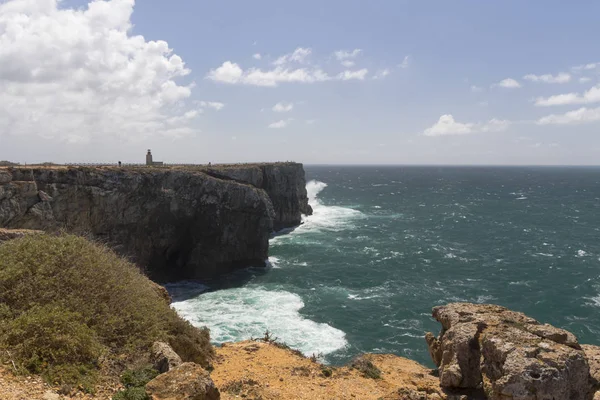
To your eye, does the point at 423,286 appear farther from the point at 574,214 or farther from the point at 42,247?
the point at 574,214

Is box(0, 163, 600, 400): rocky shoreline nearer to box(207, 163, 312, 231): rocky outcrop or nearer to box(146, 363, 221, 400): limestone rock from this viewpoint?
box(146, 363, 221, 400): limestone rock

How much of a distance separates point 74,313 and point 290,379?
8.34m

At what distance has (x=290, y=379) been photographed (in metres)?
15.8

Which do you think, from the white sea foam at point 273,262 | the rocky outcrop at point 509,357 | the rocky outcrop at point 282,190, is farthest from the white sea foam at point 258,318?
the rocky outcrop at point 282,190

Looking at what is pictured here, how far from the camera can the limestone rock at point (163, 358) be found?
42.0 ft

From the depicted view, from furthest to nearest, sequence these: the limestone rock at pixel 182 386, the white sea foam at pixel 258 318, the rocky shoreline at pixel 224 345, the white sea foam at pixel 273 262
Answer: the white sea foam at pixel 273 262, the white sea foam at pixel 258 318, the rocky shoreline at pixel 224 345, the limestone rock at pixel 182 386

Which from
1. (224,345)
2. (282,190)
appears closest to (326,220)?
(282,190)

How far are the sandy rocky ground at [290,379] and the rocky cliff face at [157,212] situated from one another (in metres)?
23.5

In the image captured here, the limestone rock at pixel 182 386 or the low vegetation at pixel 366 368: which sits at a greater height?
the limestone rock at pixel 182 386

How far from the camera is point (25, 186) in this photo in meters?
33.1

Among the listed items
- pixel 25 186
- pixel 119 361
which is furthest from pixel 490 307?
pixel 25 186

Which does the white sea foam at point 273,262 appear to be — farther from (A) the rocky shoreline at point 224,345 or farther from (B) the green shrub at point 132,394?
(B) the green shrub at point 132,394

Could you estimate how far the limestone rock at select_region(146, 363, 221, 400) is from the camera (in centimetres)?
1067

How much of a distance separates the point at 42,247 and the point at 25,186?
21628 millimetres
